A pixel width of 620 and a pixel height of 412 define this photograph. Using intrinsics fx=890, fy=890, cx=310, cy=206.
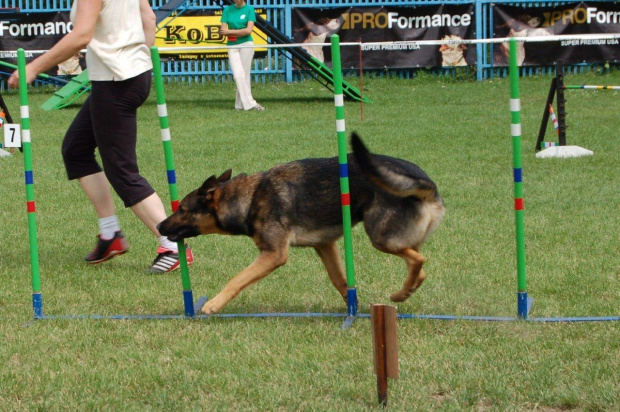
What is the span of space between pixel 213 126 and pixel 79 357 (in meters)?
10.1

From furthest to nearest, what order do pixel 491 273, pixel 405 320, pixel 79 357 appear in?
pixel 491 273 < pixel 405 320 < pixel 79 357

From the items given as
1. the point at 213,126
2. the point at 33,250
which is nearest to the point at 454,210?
the point at 33,250

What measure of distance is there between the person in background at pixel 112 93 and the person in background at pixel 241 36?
1027cm

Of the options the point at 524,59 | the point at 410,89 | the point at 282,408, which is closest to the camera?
the point at 282,408

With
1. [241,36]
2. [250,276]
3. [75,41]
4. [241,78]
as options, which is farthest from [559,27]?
[75,41]

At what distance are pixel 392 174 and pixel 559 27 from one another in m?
16.7

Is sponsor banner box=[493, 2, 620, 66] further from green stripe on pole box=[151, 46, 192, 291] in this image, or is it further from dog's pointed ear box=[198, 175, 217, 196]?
green stripe on pole box=[151, 46, 192, 291]

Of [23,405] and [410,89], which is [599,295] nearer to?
[23,405]

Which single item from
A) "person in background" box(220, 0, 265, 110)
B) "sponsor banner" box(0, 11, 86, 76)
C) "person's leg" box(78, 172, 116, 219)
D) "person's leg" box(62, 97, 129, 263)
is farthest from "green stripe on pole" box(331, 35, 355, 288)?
"sponsor banner" box(0, 11, 86, 76)

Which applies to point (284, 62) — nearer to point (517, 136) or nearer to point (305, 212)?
point (305, 212)

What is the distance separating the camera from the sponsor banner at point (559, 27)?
1992 cm

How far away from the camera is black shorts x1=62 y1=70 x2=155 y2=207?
5387 millimetres

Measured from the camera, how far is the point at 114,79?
531cm

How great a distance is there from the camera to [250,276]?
489 centimetres
